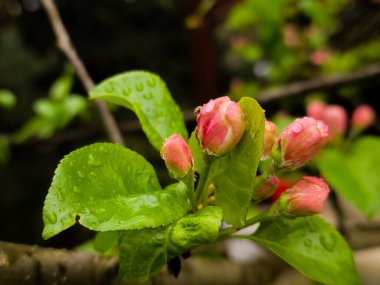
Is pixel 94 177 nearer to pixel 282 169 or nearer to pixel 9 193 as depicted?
pixel 282 169

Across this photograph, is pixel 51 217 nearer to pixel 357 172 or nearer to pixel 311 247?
pixel 311 247

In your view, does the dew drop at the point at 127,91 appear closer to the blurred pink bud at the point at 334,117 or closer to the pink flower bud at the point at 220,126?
the pink flower bud at the point at 220,126

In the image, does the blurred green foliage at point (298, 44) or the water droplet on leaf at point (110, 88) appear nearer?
the water droplet on leaf at point (110, 88)

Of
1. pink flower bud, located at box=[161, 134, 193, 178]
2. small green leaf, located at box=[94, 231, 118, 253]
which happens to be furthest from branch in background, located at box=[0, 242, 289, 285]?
pink flower bud, located at box=[161, 134, 193, 178]

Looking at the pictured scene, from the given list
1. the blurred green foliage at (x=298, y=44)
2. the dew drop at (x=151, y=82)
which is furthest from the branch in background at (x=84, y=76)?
the blurred green foliage at (x=298, y=44)

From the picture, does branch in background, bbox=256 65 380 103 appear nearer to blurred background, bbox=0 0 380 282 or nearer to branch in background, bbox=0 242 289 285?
blurred background, bbox=0 0 380 282
